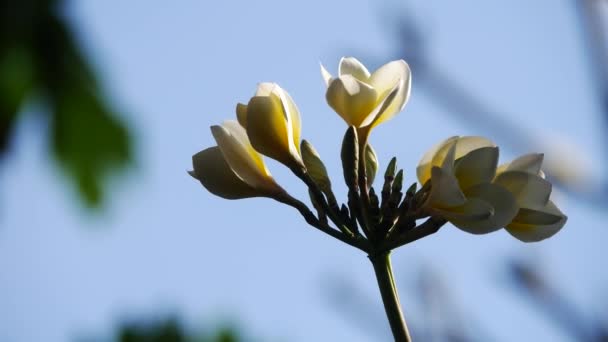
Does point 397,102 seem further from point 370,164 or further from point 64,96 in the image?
point 64,96

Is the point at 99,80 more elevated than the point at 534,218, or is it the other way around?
the point at 99,80

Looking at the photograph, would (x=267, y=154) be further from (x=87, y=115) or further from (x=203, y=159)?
(x=87, y=115)

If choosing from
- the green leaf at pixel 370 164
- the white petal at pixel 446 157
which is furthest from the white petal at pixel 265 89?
the white petal at pixel 446 157

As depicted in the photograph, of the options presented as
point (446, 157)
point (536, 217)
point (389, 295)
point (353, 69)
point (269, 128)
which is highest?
point (353, 69)

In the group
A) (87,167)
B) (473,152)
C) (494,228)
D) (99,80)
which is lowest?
(494,228)

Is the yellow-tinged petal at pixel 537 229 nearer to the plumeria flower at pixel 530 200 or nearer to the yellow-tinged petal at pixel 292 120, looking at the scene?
the plumeria flower at pixel 530 200

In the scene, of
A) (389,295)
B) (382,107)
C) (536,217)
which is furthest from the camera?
(382,107)

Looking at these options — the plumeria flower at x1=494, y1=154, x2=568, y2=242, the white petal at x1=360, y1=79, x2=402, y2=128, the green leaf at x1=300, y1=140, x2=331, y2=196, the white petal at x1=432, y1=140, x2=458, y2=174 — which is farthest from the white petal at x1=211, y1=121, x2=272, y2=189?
the plumeria flower at x1=494, y1=154, x2=568, y2=242

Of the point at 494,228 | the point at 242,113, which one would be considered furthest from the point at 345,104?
the point at 494,228

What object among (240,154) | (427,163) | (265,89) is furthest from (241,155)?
(427,163)
